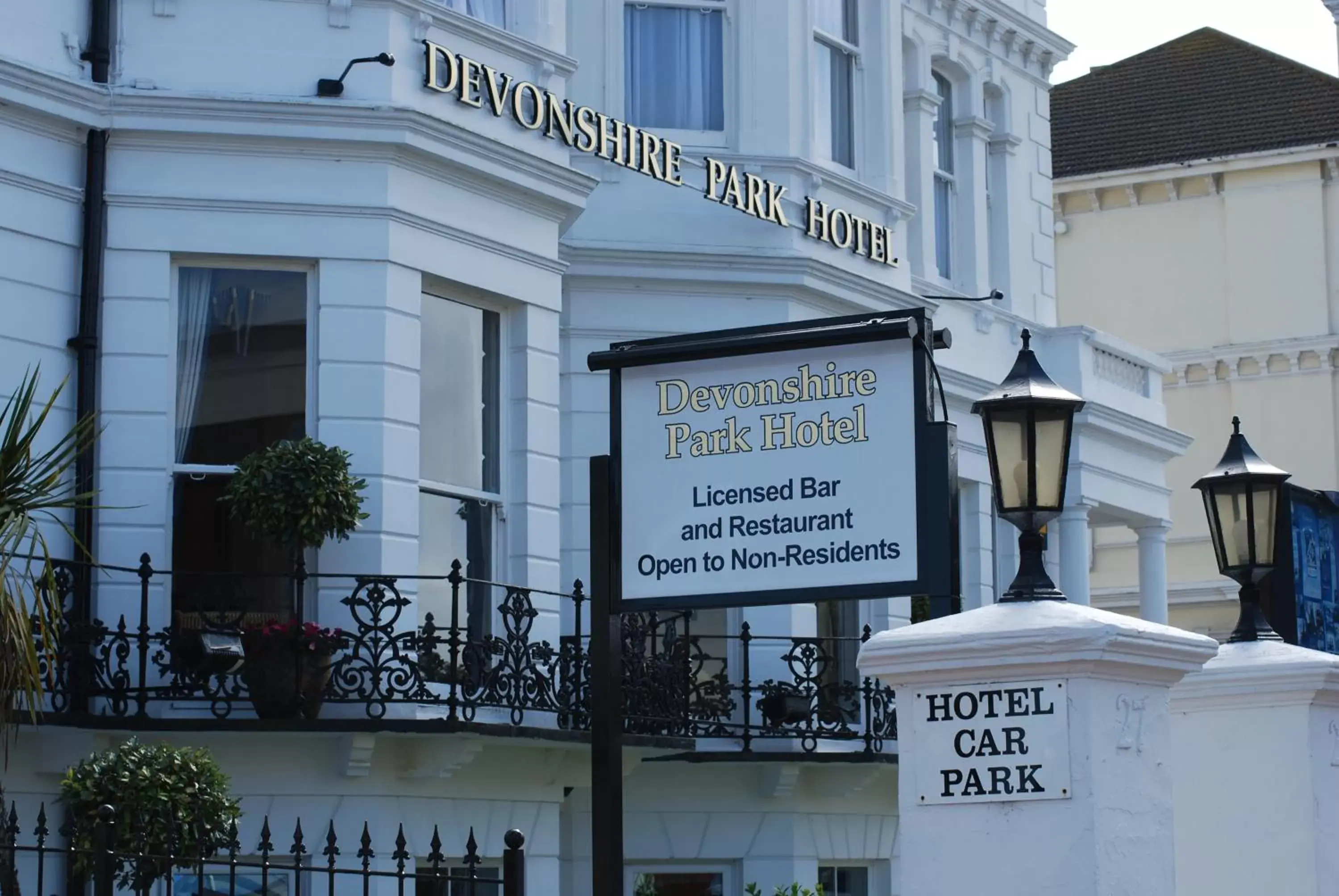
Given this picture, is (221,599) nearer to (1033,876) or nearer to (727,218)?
(727,218)

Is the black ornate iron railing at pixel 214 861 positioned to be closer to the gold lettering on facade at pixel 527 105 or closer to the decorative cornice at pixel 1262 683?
the decorative cornice at pixel 1262 683

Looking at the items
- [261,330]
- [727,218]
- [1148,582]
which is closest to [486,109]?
[261,330]

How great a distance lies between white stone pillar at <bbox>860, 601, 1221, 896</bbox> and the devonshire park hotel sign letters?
318 inches

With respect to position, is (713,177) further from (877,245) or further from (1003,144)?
(1003,144)

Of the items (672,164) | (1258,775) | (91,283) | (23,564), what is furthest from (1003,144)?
(1258,775)

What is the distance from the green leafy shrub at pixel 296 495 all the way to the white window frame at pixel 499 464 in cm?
139

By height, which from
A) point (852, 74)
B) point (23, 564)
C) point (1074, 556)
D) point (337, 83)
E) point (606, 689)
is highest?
point (852, 74)

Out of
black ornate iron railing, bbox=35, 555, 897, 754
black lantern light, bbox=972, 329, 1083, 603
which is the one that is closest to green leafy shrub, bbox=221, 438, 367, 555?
black ornate iron railing, bbox=35, 555, 897, 754

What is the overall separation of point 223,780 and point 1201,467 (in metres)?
25.2

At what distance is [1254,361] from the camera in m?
34.7

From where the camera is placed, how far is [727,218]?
59.4 feet

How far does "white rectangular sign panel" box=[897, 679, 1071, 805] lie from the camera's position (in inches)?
286

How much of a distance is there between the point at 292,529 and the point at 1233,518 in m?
5.23

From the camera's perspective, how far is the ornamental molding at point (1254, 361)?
34.2 m
